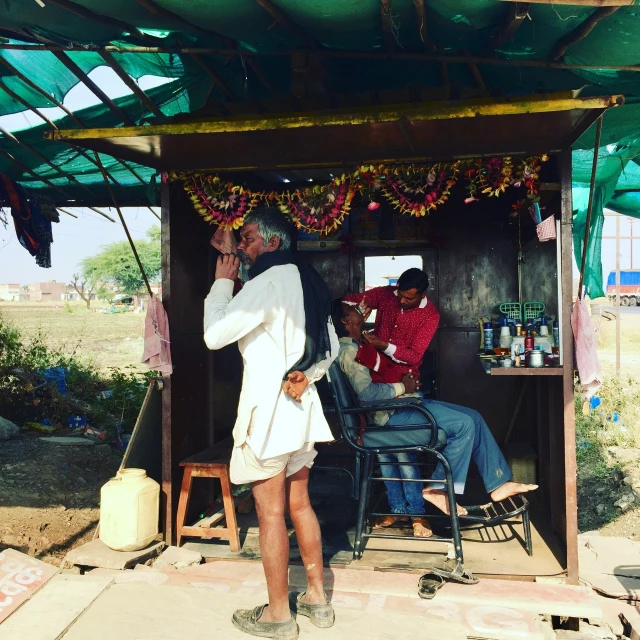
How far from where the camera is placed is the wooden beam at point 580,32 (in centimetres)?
289

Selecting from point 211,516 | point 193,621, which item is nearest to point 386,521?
point 211,516

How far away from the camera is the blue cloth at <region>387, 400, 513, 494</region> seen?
4262 mm

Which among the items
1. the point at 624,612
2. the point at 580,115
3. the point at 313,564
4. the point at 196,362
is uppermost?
the point at 580,115

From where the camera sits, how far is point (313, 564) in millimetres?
3270

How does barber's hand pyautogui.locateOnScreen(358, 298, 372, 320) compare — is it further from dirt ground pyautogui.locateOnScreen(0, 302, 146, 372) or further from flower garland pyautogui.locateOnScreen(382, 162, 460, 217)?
dirt ground pyautogui.locateOnScreen(0, 302, 146, 372)

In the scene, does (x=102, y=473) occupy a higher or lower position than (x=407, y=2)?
lower

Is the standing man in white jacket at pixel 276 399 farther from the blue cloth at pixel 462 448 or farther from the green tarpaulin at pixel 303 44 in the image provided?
the blue cloth at pixel 462 448

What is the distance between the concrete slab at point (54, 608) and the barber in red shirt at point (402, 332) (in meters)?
2.15

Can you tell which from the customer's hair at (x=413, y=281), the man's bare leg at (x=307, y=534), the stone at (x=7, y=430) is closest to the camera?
the man's bare leg at (x=307, y=534)

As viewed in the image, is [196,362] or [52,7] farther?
[196,362]

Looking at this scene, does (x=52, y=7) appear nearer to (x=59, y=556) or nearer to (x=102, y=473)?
(x=59, y=556)

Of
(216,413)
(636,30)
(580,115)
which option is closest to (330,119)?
(580,115)

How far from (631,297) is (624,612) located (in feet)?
155

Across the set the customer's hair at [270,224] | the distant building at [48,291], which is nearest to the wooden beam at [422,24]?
the customer's hair at [270,224]
